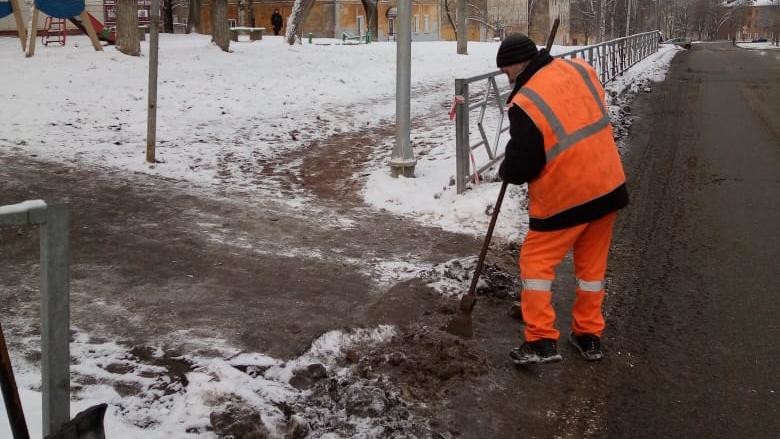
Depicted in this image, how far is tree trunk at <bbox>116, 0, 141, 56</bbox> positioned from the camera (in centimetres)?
1492

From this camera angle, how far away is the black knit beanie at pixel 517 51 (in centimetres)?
405

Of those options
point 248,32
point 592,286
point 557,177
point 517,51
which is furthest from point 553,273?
point 248,32

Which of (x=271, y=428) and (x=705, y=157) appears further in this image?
(x=705, y=157)

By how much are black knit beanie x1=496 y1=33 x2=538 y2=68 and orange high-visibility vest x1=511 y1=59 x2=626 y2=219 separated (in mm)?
137

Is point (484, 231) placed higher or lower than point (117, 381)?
higher

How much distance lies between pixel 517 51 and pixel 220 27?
15250 mm

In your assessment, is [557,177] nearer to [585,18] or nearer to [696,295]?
[696,295]

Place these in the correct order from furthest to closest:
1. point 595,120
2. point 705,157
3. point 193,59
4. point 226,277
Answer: point 193,59 < point 705,157 < point 226,277 < point 595,120

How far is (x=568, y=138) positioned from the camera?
12.7 feet

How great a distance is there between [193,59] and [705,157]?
10.7 m

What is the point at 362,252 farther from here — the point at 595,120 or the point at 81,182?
the point at 81,182

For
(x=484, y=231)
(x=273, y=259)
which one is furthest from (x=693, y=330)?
(x=273, y=259)

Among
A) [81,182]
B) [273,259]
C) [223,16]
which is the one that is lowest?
[273,259]

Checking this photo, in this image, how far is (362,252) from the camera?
6043 millimetres
